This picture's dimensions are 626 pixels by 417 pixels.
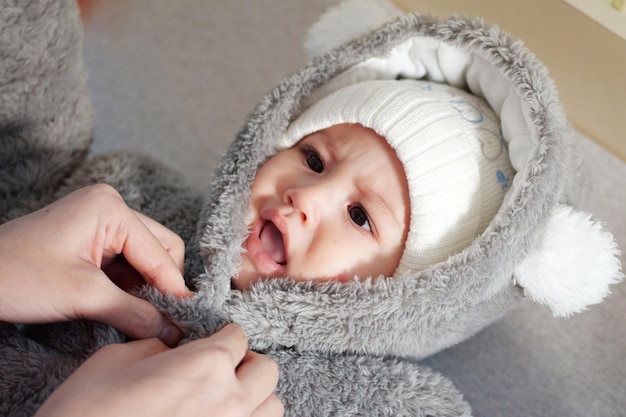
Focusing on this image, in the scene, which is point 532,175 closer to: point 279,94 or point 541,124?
point 541,124

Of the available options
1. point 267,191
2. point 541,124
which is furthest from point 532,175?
point 267,191

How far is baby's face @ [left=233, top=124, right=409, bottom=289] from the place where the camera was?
0.91 metres

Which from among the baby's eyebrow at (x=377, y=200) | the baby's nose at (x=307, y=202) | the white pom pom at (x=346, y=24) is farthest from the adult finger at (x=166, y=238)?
the white pom pom at (x=346, y=24)

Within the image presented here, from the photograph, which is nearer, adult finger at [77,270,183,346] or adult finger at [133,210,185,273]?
adult finger at [77,270,183,346]

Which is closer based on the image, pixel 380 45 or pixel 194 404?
pixel 194 404

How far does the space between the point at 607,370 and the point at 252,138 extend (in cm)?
74

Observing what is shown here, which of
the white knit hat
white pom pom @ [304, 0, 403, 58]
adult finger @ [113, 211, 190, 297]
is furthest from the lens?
white pom pom @ [304, 0, 403, 58]

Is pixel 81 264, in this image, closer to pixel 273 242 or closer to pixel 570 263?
pixel 273 242

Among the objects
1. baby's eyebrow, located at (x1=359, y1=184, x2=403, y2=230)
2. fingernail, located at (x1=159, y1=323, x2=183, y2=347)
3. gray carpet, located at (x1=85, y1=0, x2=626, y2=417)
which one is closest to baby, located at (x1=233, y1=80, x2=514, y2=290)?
baby's eyebrow, located at (x1=359, y1=184, x2=403, y2=230)

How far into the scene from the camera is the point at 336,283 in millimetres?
896

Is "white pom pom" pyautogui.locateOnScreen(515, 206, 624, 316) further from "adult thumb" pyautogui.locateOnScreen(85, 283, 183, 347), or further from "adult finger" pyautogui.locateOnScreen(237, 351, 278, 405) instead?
"adult thumb" pyautogui.locateOnScreen(85, 283, 183, 347)

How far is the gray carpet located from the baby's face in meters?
0.36

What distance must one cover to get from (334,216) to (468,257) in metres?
0.19

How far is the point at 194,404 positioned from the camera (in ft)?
2.11
